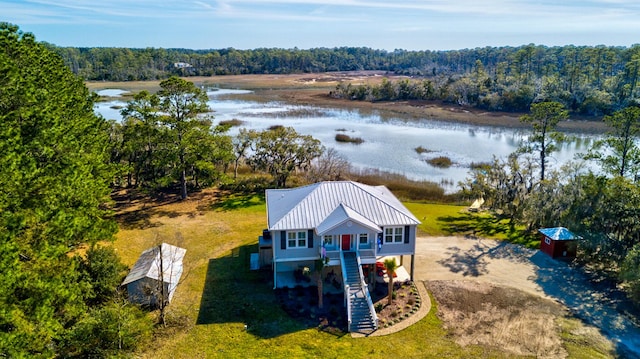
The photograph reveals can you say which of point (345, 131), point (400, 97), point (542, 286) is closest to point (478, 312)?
point (542, 286)

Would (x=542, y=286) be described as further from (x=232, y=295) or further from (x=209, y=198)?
(x=209, y=198)

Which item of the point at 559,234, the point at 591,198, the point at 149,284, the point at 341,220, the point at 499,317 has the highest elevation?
the point at 591,198

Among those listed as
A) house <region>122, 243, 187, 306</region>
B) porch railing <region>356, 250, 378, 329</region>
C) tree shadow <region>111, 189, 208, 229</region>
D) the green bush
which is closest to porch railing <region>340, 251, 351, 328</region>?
porch railing <region>356, 250, 378, 329</region>

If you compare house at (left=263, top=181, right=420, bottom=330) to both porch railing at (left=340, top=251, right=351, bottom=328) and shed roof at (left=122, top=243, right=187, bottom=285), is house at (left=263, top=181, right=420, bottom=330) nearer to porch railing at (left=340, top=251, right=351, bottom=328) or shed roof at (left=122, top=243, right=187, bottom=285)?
porch railing at (left=340, top=251, right=351, bottom=328)

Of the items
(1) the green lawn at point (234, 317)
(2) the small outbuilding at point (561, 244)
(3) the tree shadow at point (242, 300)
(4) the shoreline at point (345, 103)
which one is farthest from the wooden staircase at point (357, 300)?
(4) the shoreline at point (345, 103)

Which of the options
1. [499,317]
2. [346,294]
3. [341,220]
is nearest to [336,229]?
[341,220]

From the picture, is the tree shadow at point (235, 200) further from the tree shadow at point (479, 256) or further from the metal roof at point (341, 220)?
the tree shadow at point (479, 256)

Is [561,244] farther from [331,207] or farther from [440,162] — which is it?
[440,162]
